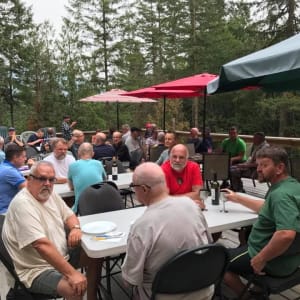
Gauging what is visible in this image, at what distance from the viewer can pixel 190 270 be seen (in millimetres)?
1719

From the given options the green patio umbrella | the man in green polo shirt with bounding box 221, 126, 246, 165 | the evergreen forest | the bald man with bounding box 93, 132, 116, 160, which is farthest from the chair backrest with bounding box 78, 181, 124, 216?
the evergreen forest

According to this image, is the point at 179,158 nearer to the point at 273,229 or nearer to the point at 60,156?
the point at 273,229

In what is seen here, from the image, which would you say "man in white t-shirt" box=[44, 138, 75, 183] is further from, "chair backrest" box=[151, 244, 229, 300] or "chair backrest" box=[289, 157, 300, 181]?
"chair backrest" box=[289, 157, 300, 181]

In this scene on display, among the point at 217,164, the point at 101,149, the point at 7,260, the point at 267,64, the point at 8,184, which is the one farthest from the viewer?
the point at 101,149

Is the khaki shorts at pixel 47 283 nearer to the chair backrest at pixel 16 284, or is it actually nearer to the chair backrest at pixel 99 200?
the chair backrest at pixel 16 284

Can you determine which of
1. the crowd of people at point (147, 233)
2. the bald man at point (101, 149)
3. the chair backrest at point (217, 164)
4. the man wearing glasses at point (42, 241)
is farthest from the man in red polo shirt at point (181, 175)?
the bald man at point (101, 149)

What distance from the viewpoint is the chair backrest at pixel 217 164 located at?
528 cm

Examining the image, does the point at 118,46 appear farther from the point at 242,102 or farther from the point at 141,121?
the point at 242,102

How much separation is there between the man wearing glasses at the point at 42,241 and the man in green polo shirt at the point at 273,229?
1041 millimetres

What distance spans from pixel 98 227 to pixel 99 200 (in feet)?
2.00

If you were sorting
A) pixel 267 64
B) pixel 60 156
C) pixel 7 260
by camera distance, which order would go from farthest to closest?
pixel 60 156 → pixel 267 64 → pixel 7 260

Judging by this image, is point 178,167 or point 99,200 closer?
point 99,200

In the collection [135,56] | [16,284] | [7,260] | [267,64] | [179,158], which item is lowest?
[16,284]

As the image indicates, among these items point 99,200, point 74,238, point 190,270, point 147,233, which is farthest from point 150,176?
point 99,200
